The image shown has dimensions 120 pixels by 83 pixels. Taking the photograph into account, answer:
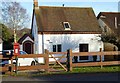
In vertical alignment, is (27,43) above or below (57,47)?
above

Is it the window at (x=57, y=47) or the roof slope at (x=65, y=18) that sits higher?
the roof slope at (x=65, y=18)

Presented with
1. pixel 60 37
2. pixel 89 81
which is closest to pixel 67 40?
pixel 60 37

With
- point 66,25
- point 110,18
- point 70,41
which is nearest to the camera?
point 70,41

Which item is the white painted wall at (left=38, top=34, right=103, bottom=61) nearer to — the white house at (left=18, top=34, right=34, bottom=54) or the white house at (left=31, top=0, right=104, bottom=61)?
the white house at (left=31, top=0, right=104, bottom=61)

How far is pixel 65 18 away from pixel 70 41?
3544 millimetres

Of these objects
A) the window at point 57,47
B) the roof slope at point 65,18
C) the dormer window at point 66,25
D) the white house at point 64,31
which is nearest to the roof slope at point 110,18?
the roof slope at point 65,18

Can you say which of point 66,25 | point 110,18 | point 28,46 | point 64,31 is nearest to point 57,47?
point 64,31

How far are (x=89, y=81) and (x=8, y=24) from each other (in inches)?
1763

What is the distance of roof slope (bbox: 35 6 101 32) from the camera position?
3791 cm

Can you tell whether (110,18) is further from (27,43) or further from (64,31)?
(27,43)

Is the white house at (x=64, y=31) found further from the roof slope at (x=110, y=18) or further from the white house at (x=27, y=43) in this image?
the roof slope at (x=110, y=18)

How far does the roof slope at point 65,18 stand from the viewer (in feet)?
124

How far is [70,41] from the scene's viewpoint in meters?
37.8

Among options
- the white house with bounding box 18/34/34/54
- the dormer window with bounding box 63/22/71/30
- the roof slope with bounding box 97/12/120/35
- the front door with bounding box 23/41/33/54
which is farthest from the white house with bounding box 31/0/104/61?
the roof slope with bounding box 97/12/120/35
